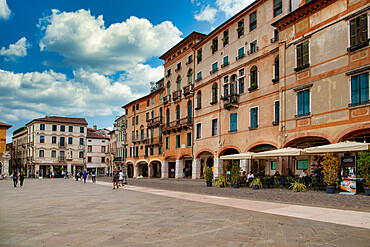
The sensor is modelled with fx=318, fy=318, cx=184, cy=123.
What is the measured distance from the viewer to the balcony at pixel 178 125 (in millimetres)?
38844

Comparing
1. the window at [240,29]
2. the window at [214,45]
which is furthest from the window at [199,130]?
the window at [240,29]

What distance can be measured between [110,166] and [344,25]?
210 feet

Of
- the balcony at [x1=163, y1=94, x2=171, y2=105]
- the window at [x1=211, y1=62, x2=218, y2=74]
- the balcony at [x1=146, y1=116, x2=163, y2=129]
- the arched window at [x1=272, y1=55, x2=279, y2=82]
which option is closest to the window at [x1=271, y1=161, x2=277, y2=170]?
the arched window at [x1=272, y1=55, x2=279, y2=82]

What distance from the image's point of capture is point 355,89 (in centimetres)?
1856

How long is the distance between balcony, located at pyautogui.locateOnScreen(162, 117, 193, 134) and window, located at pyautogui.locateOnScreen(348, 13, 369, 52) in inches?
878

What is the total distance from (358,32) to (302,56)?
424cm

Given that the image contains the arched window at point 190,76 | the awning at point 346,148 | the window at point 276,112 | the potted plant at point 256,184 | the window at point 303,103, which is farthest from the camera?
the arched window at point 190,76

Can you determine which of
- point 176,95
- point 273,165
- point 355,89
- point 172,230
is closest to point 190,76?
point 176,95

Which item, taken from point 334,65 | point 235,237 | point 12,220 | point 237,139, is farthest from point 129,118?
point 235,237

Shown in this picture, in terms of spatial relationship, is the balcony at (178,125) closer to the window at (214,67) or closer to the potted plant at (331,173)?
the window at (214,67)

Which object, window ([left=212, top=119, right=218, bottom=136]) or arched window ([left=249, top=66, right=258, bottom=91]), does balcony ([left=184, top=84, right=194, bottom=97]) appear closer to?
window ([left=212, top=119, right=218, bottom=136])

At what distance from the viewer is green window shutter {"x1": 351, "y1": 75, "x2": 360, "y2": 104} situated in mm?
18398

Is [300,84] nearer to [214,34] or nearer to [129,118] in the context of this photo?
[214,34]

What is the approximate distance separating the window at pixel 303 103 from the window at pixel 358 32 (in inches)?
159
